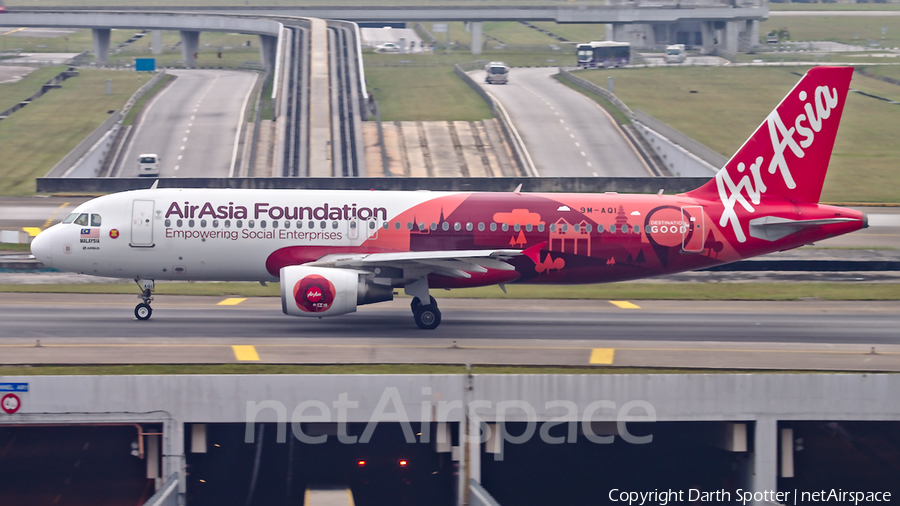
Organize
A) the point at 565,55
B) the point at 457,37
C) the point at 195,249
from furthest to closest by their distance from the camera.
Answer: the point at 457,37
the point at 565,55
the point at 195,249

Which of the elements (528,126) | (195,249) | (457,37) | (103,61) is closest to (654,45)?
(457,37)

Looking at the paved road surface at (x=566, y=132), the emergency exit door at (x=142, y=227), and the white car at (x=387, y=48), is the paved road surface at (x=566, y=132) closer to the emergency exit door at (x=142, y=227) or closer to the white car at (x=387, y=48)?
the white car at (x=387, y=48)

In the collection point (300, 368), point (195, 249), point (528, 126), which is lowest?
point (300, 368)

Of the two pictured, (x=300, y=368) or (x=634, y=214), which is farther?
(x=634, y=214)

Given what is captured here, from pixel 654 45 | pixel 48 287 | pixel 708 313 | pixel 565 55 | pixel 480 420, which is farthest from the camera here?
pixel 654 45

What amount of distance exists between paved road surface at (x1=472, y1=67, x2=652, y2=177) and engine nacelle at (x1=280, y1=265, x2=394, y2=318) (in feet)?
126

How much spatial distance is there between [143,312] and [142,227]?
3056mm

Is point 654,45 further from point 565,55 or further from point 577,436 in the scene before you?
point 577,436

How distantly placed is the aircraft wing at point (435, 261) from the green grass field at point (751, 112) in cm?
3870

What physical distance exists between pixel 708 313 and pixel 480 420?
14807 millimetres

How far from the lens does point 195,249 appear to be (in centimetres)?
3073

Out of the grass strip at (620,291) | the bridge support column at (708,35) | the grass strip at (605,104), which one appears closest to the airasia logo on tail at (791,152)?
the grass strip at (620,291)

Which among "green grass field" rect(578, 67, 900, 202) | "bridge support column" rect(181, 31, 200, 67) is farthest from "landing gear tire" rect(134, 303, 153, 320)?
"bridge support column" rect(181, 31, 200, 67)

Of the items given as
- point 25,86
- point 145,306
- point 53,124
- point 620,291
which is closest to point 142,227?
point 145,306
